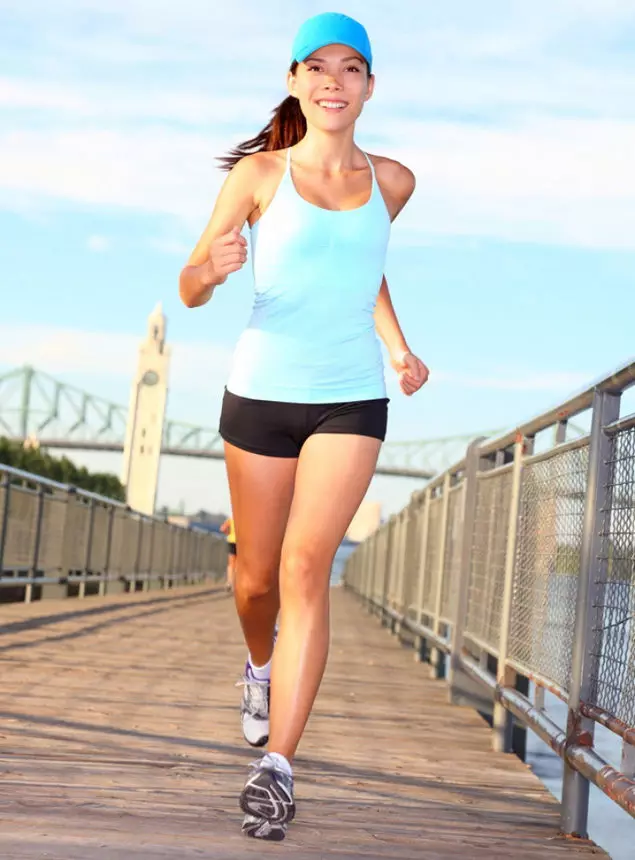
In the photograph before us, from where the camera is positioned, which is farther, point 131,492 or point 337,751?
point 131,492

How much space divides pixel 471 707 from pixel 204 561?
2809 cm

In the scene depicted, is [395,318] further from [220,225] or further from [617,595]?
[617,595]

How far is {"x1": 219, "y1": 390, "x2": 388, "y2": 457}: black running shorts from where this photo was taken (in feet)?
11.0

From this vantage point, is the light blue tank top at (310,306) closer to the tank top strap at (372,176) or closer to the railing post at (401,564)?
the tank top strap at (372,176)

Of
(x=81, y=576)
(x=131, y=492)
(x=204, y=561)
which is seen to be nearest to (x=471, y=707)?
(x=81, y=576)

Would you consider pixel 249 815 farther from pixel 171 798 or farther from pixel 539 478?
pixel 539 478

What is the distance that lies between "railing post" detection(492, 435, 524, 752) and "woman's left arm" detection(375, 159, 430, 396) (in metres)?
1.55

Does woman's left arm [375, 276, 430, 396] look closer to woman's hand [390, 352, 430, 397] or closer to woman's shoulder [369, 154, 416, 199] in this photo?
woman's hand [390, 352, 430, 397]

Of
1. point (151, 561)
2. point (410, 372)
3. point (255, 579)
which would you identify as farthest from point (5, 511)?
point (151, 561)

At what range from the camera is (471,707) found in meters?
6.62

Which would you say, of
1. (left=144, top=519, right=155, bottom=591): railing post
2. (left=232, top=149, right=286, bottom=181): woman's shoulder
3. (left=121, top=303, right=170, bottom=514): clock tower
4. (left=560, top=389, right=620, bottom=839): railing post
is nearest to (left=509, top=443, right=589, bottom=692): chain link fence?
(left=560, top=389, right=620, bottom=839): railing post

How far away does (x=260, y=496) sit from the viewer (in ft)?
11.5

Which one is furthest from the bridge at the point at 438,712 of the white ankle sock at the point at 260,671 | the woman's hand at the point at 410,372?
the woman's hand at the point at 410,372

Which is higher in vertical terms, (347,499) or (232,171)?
(232,171)
